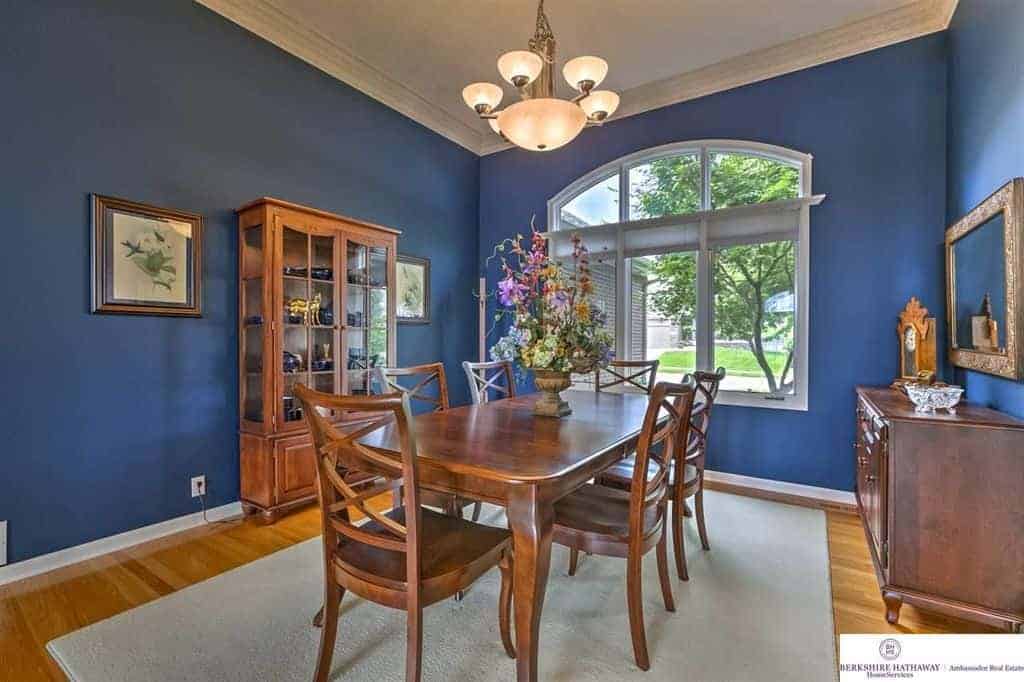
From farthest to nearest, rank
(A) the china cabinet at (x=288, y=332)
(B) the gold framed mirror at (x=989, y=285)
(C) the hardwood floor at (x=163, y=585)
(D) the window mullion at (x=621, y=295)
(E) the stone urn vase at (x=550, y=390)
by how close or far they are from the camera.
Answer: (D) the window mullion at (x=621, y=295) → (A) the china cabinet at (x=288, y=332) → (E) the stone urn vase at (x=550, y=390) → (B) the gold framed mirror at (x=989, y=285) → (C) the hardwood floor at (x=163, y=585)

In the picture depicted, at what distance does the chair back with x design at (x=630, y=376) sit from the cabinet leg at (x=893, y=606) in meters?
1.42

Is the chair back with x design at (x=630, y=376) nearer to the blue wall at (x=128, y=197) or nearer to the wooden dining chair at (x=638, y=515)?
the wooden dining chair at (x=638, y=515)

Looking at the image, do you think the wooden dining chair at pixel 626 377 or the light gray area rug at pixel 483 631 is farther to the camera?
the wooden dining chair at pixel 626 377

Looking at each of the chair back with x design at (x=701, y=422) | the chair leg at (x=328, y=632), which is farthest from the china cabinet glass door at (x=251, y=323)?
the chair back with x design at (x=701, y=422)

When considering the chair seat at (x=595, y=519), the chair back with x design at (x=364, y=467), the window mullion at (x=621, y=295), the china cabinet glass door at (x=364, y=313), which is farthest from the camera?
the window mullion at (x=621, y=295)

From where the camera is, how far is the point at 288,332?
10.1ft

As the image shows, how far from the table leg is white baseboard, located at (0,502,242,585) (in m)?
2.46

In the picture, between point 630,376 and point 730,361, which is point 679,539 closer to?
point 630,376

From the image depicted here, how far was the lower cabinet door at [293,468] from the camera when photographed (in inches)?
114

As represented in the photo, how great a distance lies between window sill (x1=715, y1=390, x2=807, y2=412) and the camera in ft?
11.2

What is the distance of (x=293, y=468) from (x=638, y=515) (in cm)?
229

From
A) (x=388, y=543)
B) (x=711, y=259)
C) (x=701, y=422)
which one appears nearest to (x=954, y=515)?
(x=701, y=422)

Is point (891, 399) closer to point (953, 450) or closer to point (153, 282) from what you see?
point (953, 450)

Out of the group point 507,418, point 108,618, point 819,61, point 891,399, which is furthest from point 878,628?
point 819,61
